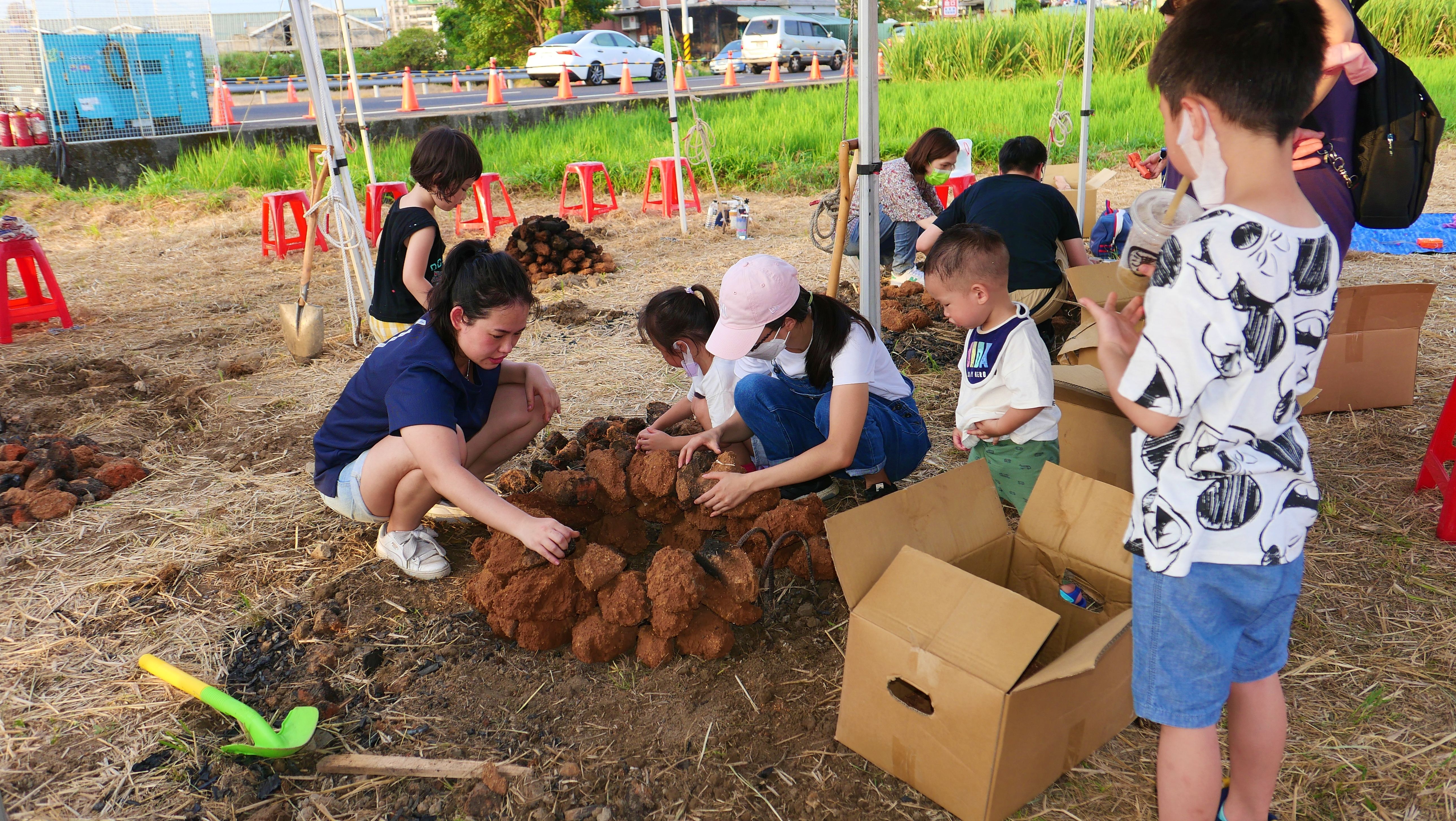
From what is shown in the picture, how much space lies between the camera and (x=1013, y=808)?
5.24 feet

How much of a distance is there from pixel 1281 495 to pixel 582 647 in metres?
1.54

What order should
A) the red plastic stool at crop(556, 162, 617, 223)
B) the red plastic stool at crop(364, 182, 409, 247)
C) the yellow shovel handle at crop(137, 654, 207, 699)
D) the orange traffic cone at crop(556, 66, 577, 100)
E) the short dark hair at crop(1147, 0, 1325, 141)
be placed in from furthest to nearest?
the orange traffic cone at crop(556, 66, 577, 100) < the red plastic stool at crop(556, 162, 617, 223) < the red plastic stool at crop(364, 182, 409, 247) < the yellow shovel handle at crop(137, 654, 207, 699) < the short dark hair at crop(1147, 0, 1325, 141)

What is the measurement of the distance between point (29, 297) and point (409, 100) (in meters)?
10.4

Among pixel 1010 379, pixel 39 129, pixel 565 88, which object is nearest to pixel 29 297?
pixel 1010 379

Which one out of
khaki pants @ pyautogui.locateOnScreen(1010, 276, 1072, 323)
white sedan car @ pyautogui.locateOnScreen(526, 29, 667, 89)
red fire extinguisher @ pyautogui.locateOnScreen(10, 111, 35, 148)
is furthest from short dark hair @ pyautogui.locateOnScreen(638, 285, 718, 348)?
white sedan car @ pyautogui.locateOnScreen(526, 29, 667, 89)

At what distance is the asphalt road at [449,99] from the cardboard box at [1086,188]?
30.5 feet

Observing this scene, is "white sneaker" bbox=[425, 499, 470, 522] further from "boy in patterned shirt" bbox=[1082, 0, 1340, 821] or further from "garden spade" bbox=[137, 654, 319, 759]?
"boy in patterned shirt" bbox=[1082, 0, 1340, 821]

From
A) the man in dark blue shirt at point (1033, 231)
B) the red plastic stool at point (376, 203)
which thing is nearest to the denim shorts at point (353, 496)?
the man in dark blue shirt at point (1033, 231)

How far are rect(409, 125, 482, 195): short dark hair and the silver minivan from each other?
20.6 m

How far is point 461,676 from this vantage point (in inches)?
83.1

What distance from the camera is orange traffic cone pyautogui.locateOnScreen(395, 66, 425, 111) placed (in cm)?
1423

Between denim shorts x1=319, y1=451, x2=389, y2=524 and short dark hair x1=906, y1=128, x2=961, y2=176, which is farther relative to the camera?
short dark hair x1=906, y1=128, x2=961, y2=176

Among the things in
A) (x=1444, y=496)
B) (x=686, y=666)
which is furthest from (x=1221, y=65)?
(x=1444, y=496)

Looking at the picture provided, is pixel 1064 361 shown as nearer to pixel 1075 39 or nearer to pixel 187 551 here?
pixel 187 551
